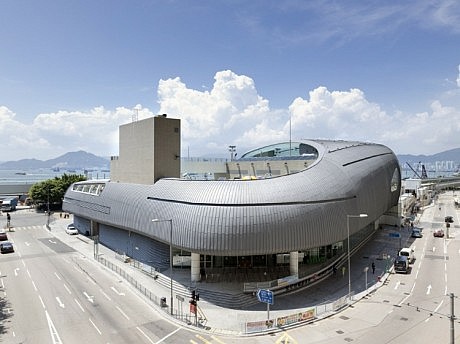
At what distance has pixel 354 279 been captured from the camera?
41.4 metres

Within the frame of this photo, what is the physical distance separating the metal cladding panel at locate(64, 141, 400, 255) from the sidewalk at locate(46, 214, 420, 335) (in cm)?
492

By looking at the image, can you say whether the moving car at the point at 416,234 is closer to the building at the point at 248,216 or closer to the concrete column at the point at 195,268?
the building at the point at 248,216

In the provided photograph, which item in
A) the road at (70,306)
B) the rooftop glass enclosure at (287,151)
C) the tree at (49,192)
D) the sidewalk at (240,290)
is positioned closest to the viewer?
the road at (70,306)

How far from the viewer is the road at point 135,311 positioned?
27.1 m

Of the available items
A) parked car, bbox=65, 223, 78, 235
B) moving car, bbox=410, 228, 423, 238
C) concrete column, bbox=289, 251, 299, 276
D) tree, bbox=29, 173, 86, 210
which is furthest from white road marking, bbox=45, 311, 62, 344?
tree, bbox=29, 173, 86, 210

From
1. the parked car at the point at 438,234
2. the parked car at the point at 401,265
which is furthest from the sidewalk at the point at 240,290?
the parked car at the point at 438,234

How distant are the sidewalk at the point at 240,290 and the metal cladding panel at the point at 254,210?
4915 mm

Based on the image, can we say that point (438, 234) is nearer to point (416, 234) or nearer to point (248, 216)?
point (416, 234)

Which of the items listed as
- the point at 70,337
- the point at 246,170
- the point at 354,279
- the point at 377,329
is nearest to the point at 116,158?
the point at 246,170

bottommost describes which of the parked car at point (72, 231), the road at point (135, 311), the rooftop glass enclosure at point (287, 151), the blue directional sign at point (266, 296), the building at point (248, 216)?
the road at point (135, 311)

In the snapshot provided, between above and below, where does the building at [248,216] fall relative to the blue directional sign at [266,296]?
above

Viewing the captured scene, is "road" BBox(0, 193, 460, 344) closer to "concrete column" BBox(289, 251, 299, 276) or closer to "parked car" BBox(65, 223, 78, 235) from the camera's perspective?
"concrete column" BBox(289, 251, 299, 276)

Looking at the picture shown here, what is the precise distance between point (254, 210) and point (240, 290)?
871cm

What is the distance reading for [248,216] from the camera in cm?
3594
